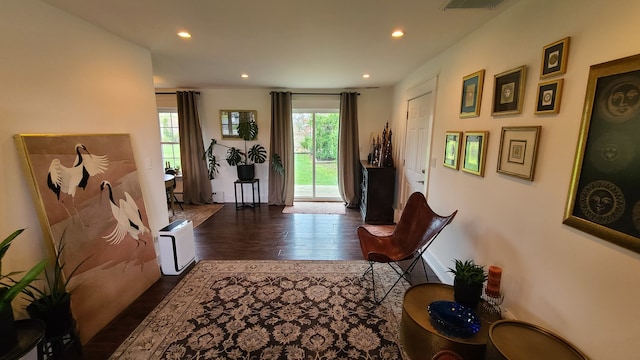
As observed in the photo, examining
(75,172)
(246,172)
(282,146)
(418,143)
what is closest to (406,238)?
(418,143)

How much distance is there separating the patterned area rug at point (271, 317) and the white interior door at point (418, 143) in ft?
4.41

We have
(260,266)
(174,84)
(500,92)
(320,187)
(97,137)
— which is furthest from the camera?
(320,187)

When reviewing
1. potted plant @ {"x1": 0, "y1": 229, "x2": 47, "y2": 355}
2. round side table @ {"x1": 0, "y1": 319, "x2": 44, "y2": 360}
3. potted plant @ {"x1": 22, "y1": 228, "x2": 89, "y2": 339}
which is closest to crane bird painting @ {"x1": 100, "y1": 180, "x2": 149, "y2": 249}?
potted plant @ {"x1": 22, "y1": 228, "x2": 89, "y2": 339}

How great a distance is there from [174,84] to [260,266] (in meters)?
3.82

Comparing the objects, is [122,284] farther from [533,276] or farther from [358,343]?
[533,276]

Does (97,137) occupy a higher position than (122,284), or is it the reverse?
(97,137)

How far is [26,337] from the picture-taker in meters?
1.30

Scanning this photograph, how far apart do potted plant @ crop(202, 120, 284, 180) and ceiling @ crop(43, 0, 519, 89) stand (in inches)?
60.2

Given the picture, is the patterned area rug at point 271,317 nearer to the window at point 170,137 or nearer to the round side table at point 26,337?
the round side table at point 26,337

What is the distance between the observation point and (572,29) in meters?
1.30

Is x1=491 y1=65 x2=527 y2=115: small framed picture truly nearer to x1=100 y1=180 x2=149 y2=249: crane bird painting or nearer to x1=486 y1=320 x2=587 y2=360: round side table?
x1=486 y1=320 x2=587 y2=360: round side table

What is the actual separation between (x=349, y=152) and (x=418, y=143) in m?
1.85

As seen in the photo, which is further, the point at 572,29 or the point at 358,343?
the point at 358,343

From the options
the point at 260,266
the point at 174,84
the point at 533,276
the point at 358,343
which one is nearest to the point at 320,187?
the point at 260,266
